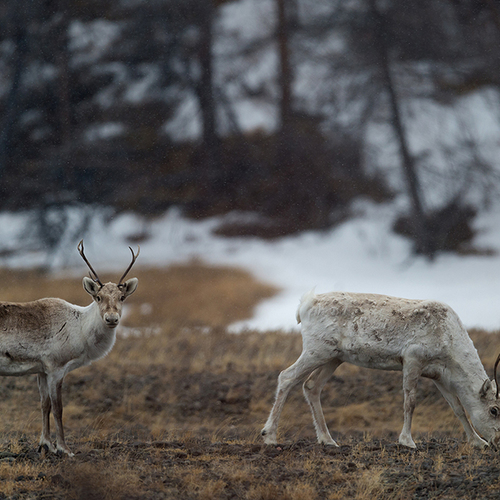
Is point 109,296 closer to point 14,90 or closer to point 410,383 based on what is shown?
point 410,383

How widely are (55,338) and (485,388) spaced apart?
18.3ft

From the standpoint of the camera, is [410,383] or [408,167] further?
[408,167]

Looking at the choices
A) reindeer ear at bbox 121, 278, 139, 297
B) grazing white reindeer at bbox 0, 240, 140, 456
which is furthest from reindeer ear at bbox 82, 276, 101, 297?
reindeer ear at bbox 121, 278, 139, 297

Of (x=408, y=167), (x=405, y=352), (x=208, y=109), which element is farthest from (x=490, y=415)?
(x=208, y=109)

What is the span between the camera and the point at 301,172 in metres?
34.5

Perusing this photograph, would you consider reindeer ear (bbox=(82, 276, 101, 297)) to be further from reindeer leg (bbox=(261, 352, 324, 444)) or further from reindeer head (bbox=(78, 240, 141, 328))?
reindeer leg (bbox=(261, 352, 324, 444))

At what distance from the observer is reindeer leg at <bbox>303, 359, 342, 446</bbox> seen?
9.02m

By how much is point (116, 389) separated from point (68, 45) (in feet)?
79.4

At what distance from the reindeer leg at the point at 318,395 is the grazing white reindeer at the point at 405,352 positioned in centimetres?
2

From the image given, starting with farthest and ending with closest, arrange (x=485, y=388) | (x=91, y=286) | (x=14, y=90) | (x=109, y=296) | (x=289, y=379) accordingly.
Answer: (x=14, y=90), (x=289, y=379), (x=485, y=388), (x=91, y=286), (x=109, y=296)

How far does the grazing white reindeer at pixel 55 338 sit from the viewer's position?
802 cm

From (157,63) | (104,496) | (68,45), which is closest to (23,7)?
(68,45)

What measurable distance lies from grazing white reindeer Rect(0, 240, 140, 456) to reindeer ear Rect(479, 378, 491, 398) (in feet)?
15.6

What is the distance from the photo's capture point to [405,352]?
8.85 m
